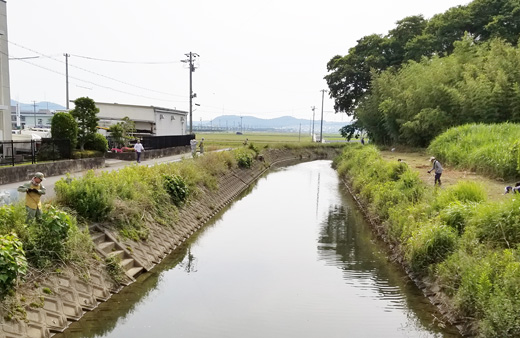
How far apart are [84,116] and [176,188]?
1258cm

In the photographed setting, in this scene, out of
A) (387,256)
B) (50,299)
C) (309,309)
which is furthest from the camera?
(387,256)

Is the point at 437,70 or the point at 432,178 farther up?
the point at 437,70

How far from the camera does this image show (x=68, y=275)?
978cm

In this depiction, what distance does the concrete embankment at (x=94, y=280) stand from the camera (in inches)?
328

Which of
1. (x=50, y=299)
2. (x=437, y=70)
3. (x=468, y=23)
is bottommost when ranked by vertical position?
(x=50, y=299)

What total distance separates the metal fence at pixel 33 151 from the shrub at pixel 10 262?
13.2 metres

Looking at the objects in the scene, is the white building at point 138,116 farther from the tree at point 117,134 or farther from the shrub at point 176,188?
the shrub at point 176,188

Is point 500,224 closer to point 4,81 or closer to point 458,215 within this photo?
point 458,215

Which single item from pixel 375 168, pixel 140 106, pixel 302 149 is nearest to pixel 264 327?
pixel 375 168

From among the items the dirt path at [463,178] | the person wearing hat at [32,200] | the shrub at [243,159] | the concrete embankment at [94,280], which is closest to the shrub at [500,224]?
the dirt path at [463,178]

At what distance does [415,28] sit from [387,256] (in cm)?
4316

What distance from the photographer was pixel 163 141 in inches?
1537

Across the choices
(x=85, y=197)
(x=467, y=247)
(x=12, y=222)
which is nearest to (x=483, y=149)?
(x=467, y=247)

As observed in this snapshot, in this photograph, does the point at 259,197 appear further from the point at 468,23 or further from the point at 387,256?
the point at 468,23
